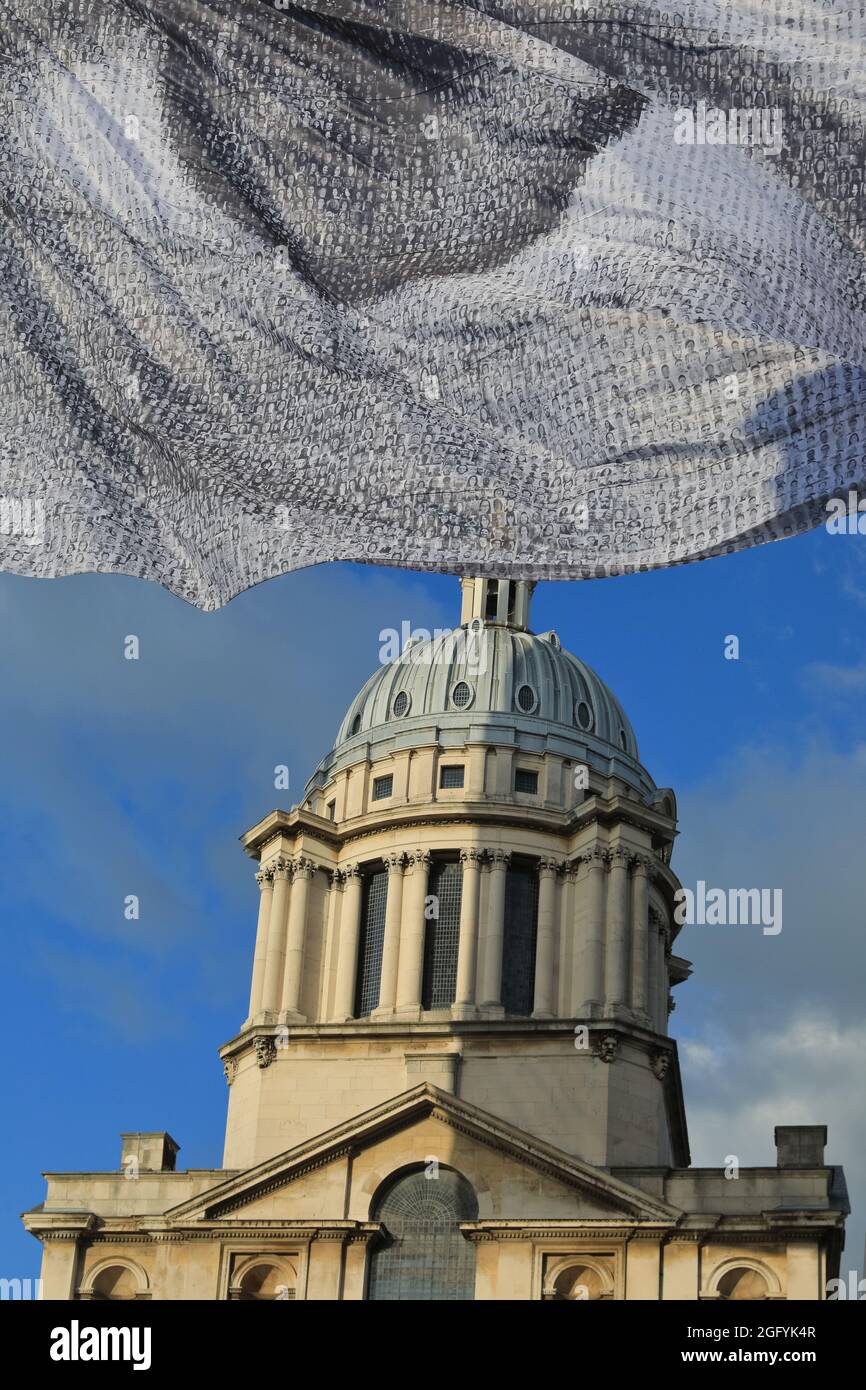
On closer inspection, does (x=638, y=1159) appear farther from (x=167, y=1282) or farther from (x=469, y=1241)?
(x=167, y=1282)

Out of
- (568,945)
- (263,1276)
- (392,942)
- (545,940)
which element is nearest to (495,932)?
(545,940)

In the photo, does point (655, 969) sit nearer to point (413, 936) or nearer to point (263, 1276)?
point (413, 936)

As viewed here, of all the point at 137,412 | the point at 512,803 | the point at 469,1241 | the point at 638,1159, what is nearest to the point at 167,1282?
the point at 469,1241

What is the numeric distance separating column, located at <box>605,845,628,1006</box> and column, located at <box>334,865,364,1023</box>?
27.1 ft

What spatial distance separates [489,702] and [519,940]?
31.8 ft

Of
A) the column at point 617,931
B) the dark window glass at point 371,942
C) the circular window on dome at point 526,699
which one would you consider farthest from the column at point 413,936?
the circular window on dome at point 526,699

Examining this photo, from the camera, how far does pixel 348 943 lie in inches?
2958

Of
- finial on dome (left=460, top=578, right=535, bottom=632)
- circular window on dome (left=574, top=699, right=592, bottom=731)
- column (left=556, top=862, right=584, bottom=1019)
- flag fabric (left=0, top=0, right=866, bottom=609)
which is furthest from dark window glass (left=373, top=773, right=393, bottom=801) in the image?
flag fabric (left=0, top=0, right=866, bottom=609)

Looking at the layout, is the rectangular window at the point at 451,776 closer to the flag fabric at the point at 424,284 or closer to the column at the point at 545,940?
the column at the point at 545,940

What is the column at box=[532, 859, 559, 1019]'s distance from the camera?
72438 mm

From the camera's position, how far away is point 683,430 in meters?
5.44

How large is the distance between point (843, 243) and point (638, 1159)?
217ft

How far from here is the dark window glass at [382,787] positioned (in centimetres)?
7844

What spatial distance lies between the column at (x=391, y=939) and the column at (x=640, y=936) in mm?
7476
